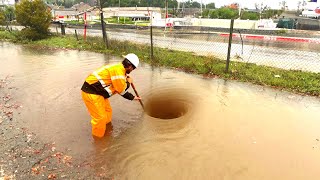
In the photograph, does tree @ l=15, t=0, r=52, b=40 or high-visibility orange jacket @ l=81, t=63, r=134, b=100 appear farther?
tree @ l=15, t=0, r=52, b=40

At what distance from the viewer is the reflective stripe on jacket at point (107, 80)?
442cm

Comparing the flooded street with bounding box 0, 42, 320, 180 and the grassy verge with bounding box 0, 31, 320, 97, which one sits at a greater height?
the grassy verge with bounding box 0, 31, 320, 97

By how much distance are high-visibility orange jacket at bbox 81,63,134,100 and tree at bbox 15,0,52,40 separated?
13038mm

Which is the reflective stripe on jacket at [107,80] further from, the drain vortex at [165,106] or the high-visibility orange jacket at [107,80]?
the drain vortex at [165,106]

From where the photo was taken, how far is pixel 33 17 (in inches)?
607

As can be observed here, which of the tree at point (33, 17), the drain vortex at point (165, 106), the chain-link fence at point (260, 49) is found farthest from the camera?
the tree at point (33, 17)

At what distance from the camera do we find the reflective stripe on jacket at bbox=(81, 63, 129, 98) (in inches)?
174

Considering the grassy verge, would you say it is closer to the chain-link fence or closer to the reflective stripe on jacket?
the chain-link fence

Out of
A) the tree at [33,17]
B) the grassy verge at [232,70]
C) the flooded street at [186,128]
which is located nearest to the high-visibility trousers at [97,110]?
the flooded street at [186,128]

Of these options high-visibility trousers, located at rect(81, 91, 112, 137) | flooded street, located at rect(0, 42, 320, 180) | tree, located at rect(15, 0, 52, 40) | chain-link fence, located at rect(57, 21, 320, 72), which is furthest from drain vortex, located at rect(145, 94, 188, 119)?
tree, located at rect(15, 0, 52, 40)

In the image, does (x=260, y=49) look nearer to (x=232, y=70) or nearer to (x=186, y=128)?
(x=232, y=70)

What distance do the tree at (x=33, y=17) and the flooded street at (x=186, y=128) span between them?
8.61 meters

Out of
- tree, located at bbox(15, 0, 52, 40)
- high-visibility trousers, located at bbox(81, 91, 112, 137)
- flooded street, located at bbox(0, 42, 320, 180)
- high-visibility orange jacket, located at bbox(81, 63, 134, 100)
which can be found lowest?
flooded street, located at bbox(0, 42, 320, 180)

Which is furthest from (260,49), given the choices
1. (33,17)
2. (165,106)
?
(33,17)
